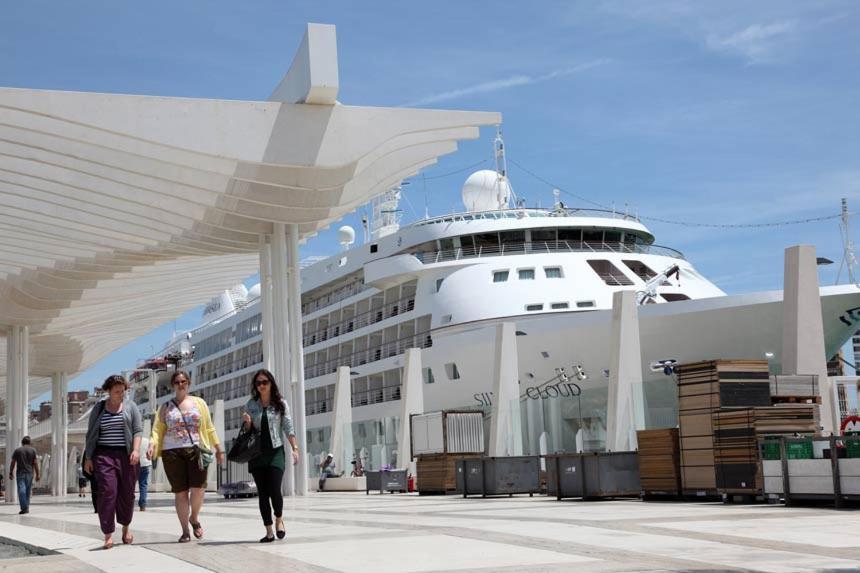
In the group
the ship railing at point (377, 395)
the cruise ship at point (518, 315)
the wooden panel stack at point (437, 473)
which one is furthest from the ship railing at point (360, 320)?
the wooden panel stack at point (437, 473)

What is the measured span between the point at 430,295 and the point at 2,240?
15.8 meters

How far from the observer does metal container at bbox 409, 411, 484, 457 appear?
20.7 meters

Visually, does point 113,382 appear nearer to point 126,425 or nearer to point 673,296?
point 126,425

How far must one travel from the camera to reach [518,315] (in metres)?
31.9

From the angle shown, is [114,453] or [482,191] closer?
[114,453]

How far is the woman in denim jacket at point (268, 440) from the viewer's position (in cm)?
813

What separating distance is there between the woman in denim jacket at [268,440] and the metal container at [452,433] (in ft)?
40.5

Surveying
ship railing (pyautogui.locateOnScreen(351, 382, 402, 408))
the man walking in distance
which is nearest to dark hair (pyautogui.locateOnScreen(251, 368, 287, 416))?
the man walking in distance

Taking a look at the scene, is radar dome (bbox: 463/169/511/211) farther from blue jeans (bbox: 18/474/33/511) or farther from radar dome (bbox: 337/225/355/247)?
blue jeans (bbox: 18/474/33/511)

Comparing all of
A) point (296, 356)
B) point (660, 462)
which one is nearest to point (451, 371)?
point (296, 356)

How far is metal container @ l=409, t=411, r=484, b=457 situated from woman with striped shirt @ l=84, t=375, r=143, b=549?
12265mm

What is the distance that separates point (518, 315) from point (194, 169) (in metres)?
14.8

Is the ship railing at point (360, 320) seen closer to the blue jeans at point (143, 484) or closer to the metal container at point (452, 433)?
the metal container at point (452, 433)

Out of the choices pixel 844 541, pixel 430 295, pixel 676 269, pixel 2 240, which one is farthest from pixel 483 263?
pixel 844 541
